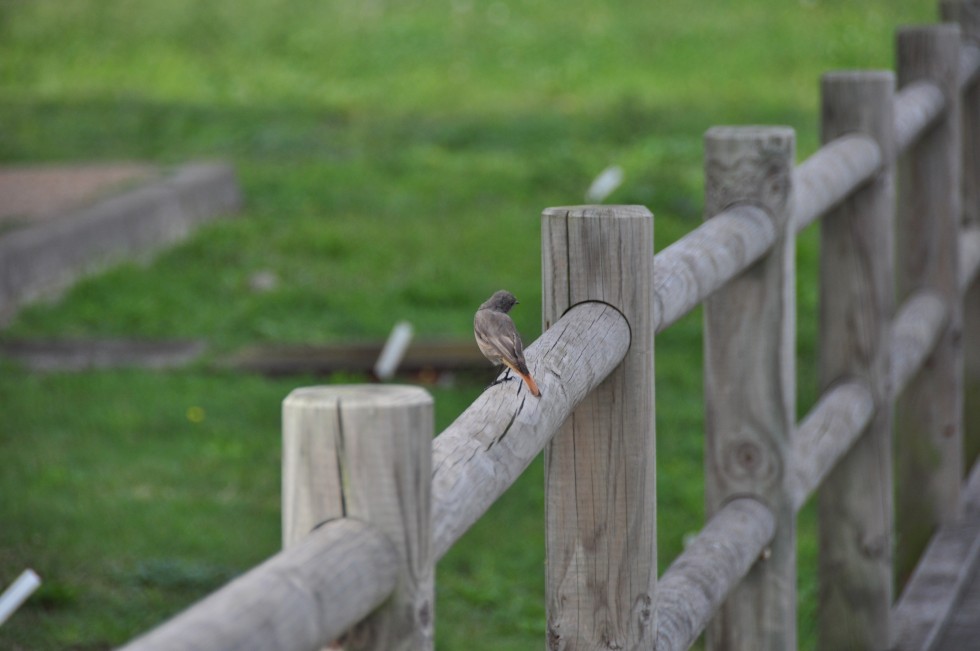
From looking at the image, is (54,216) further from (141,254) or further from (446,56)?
(446,56)

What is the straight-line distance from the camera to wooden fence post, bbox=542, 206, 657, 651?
201 centimetres

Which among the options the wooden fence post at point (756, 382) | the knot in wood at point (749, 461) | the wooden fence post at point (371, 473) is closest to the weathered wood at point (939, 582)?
Answer: the wooden fence post at point (756, 382)

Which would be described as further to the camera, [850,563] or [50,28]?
[50,28]

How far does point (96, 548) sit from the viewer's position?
14.8 ft

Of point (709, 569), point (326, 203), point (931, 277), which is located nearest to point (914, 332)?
point (931, 277)

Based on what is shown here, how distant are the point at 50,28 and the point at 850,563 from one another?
42.9 feet

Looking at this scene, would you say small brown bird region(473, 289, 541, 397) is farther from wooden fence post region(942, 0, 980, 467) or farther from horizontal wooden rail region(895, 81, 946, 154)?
wooden fence post region(942, 0, 980, 467)

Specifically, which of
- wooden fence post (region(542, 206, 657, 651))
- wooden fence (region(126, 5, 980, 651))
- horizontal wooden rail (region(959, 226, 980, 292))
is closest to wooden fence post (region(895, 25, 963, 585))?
wooden fence (region(126, 5, 980, 651))

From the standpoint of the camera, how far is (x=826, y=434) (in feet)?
10.2

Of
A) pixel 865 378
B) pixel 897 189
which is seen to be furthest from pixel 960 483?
pixel 865 378

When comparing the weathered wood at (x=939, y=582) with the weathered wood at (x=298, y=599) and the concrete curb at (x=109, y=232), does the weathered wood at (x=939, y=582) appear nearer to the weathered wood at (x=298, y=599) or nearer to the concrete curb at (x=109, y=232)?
the weathered wood at (x=298, y=599)

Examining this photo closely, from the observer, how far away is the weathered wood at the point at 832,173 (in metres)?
2.90

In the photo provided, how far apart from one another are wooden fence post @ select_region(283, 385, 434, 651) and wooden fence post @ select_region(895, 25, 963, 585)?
123 inches

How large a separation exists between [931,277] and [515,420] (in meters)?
2.85
